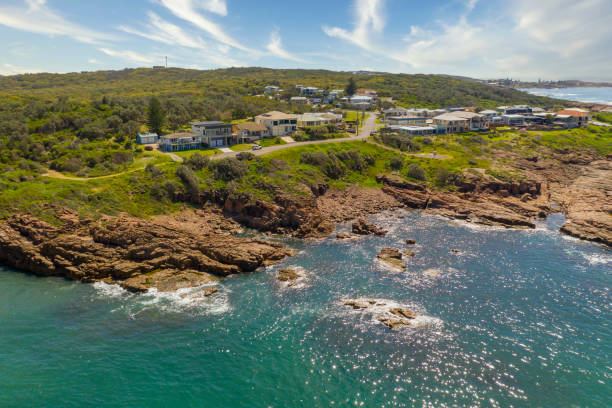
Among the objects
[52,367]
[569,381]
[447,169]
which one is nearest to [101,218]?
[52,367]

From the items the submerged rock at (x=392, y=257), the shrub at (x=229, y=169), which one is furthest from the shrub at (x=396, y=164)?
the shrub at (x=229, y=169)

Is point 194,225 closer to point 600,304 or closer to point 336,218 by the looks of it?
point 336,218

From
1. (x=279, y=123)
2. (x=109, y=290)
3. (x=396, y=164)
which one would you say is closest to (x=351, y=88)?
(x=279, y=123)

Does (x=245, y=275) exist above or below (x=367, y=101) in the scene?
below

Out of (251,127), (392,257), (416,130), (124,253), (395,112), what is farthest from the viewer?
(395,112)

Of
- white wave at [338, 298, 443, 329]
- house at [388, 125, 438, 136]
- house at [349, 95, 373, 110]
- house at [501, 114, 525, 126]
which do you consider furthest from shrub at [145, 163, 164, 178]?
house at [501, 114, 525, 126]

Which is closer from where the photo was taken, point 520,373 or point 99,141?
point 520,373

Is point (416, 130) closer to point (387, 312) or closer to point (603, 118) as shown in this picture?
point (387, 312)
